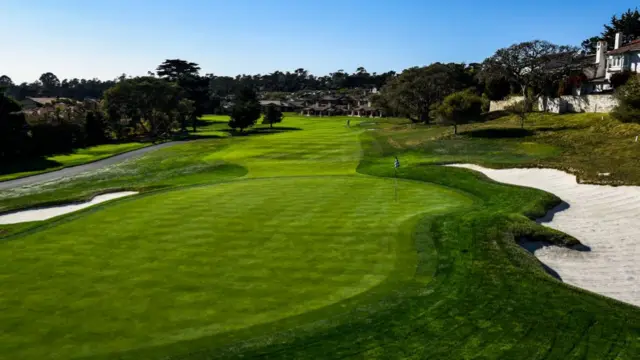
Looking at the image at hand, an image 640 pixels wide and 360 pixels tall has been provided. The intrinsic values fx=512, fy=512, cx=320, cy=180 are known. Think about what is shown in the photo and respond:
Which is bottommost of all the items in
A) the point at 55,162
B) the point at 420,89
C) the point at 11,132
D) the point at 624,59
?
the point at 55,162

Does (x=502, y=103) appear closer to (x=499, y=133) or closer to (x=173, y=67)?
(x=499, y=133)

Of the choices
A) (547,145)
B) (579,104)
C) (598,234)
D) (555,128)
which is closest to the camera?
(598,234)

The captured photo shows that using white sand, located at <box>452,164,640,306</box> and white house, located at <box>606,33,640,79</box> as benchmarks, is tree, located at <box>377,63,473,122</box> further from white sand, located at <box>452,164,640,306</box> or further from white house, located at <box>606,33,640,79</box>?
white sand, located at <box>452,164,640,306</box>

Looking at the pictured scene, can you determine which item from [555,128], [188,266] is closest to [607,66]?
[555,128]

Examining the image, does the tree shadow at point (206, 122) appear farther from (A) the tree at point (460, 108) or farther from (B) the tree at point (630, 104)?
(B) the tree at point (630, 104)

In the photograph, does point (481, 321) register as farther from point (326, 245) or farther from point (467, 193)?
point (467, 193)

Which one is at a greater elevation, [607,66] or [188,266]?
[607,66]

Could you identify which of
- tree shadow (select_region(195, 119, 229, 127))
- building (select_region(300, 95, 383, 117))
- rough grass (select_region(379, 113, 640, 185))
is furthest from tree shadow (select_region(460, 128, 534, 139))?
building (select_region(300, 95, 383, 117))
